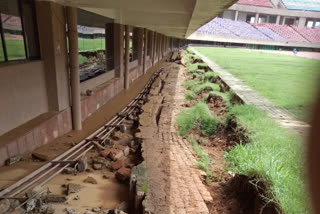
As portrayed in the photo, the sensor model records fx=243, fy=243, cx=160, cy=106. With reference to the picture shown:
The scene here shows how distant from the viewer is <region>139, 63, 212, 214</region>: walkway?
3.69 meters

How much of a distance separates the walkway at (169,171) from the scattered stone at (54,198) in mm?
1478

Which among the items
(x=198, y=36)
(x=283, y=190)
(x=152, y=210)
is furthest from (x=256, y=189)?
(x=198, y=36)

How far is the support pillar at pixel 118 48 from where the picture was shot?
1172 centimetres

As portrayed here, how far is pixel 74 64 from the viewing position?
695 centimetres

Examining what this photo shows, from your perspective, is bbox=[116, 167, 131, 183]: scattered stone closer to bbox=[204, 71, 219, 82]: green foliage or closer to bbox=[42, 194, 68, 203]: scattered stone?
bbox=[42, 194, 68, 203]: scattered stone

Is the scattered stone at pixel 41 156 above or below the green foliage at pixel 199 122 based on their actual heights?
below

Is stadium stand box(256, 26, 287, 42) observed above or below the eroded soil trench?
above

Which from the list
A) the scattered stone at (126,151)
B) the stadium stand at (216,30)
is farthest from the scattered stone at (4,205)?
the stadium stand at (216,30)

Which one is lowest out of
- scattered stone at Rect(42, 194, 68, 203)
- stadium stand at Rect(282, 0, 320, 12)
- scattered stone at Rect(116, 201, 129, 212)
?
scattered stone at Rect(116, 201, 129, 212)

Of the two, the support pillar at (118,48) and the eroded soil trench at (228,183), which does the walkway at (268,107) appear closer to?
the eroded soil trench at (228,183)

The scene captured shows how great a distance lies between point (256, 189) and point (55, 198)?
3.28 meters

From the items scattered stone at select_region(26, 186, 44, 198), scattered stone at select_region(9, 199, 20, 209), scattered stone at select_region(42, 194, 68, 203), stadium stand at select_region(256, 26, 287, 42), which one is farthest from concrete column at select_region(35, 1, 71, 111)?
stadium stand at select_region(256, 26, 287, 42)

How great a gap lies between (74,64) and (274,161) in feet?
18.5

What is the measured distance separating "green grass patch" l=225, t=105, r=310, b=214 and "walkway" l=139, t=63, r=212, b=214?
87 cm
